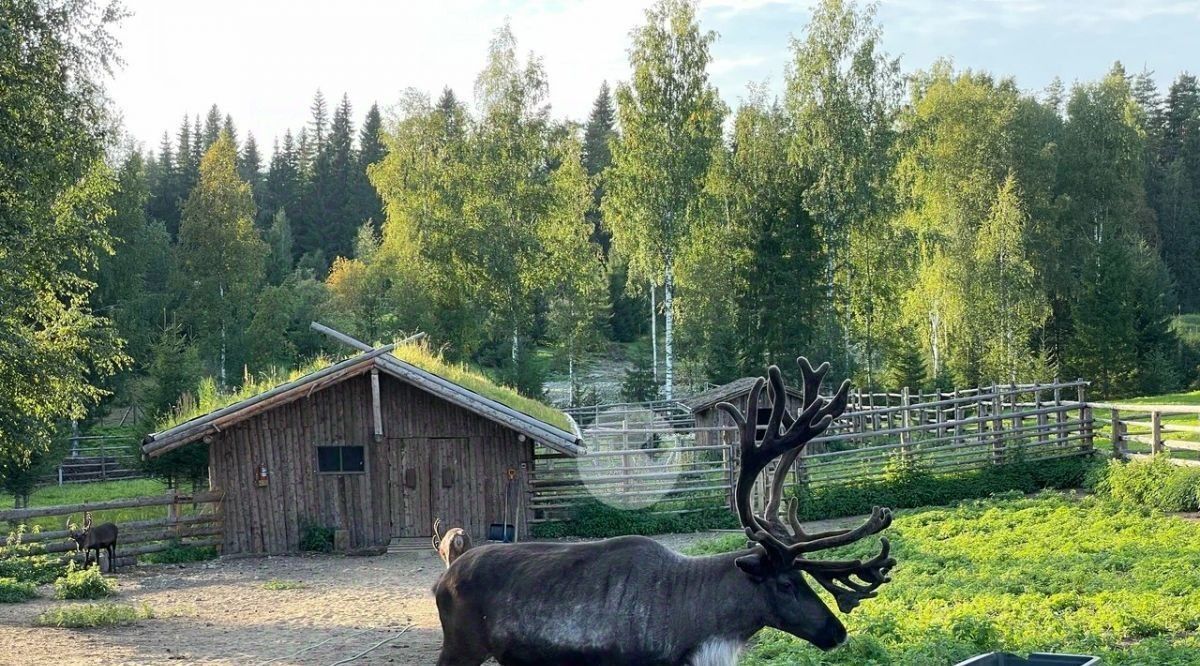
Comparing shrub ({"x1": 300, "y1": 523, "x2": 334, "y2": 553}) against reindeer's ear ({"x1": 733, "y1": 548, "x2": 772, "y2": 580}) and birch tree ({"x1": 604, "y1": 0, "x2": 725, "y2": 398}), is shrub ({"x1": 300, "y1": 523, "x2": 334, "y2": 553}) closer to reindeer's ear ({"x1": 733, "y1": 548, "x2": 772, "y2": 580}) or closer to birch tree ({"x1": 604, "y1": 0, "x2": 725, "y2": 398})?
reindeer's ear ({"x1": 733, "y1": 548, "x2": 772, "y2": 580})

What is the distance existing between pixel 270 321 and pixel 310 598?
107ft

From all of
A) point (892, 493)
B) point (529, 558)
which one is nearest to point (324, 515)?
point (892, 493)

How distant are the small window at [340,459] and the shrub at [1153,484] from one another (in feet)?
44.0

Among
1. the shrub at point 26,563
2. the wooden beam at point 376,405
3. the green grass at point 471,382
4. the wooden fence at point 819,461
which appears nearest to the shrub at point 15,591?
the shrub at point 26,563

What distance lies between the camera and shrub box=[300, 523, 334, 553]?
20141mm

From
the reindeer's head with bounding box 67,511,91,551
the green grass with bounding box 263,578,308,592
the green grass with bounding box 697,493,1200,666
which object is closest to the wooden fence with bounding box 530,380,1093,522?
the green grass with bounding box 697,493,1200,666

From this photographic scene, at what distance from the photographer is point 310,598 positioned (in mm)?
15500

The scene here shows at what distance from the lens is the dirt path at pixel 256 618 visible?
1155cm

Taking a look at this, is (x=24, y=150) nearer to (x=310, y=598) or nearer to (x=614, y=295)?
(x=310, y=598)

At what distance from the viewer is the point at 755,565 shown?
610 cm

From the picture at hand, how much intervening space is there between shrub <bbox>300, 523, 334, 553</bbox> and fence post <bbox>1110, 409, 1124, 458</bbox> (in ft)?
52.5

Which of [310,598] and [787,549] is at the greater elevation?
[787,549]

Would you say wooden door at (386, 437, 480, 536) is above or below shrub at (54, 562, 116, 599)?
above

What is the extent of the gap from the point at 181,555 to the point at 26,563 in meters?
2.60
